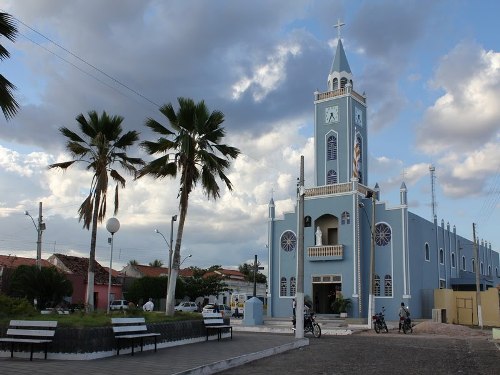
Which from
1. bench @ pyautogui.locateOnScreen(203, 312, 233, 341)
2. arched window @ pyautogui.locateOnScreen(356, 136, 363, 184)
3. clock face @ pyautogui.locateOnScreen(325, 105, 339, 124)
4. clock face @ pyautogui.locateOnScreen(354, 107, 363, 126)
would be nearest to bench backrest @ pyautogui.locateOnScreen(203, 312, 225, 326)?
bench @ pyautogui.locateOnScreen(203, 312, 233, 341)

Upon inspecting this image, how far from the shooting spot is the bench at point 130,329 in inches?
541

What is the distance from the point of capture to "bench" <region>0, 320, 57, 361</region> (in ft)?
40.7

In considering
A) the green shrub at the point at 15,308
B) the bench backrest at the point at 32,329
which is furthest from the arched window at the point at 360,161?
the bench backrest at the point at 32,329

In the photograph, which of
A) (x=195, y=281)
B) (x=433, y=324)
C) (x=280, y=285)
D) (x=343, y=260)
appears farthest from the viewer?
(x=195, y=281)

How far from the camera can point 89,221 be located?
69.1ft

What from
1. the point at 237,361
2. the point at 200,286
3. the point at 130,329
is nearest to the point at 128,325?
the point at 130,329

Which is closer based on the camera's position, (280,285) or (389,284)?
(389,284)

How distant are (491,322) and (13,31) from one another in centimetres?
3718

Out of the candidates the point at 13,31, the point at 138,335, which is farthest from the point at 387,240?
the point at 13,31

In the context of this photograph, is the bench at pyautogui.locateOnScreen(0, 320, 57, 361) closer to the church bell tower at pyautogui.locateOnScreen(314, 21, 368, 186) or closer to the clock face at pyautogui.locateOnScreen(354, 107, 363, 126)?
the church bell tower at pyautogui.locateOnScreen(314, 21, 368, 186)

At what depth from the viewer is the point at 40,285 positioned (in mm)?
35688

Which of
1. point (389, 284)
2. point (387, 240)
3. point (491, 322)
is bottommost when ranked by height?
point (491, 322)

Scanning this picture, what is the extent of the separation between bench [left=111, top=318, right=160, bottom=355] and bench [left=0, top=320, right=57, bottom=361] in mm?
1543

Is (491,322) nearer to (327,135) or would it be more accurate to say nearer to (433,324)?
(433,324)
